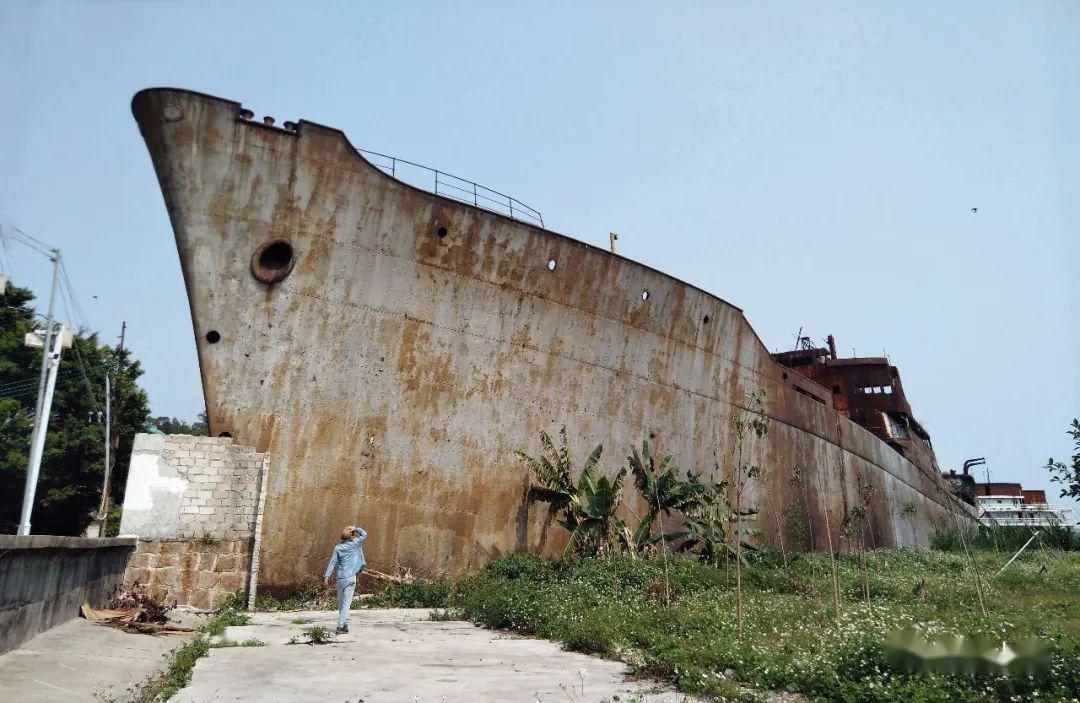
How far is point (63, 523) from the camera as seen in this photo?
1023 inches

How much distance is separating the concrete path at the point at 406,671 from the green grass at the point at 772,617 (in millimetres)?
457

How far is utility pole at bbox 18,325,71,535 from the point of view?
10.6 metres

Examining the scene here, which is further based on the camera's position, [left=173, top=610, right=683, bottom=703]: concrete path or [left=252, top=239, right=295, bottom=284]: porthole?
[left=252, top=239, right=295, bottom=284]: porthole

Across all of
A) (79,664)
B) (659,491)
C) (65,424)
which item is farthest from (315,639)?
(65,424)

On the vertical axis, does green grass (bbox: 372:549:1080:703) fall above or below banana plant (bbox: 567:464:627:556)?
below

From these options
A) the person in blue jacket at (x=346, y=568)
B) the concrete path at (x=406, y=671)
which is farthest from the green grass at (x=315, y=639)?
the person in blue jacket at (x=346, y=568)

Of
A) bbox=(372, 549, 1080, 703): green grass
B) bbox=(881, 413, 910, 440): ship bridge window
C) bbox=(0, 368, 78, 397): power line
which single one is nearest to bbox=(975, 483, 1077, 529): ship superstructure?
bbox=(881, 413, 910, 440): ship bridge window

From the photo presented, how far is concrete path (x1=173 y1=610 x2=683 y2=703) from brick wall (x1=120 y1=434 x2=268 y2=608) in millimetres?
1717

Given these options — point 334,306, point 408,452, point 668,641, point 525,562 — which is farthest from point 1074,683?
point 334,306

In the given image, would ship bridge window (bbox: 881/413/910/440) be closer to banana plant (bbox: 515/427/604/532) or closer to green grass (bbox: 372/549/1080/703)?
green grass (bbox: 372/549/1080/703)

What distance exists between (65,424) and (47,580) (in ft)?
84.8

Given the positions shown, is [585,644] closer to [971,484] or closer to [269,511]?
[269,511]

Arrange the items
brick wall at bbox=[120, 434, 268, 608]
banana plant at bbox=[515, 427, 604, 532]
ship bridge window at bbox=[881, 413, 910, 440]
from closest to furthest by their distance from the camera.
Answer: brick wall at bbox=[120, 434, 268, 608] < banana plant at bbox=[515, 427, 604, 532] < ship bridge window at bbox=[881, 413, 910, 440]

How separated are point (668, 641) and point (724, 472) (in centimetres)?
998
